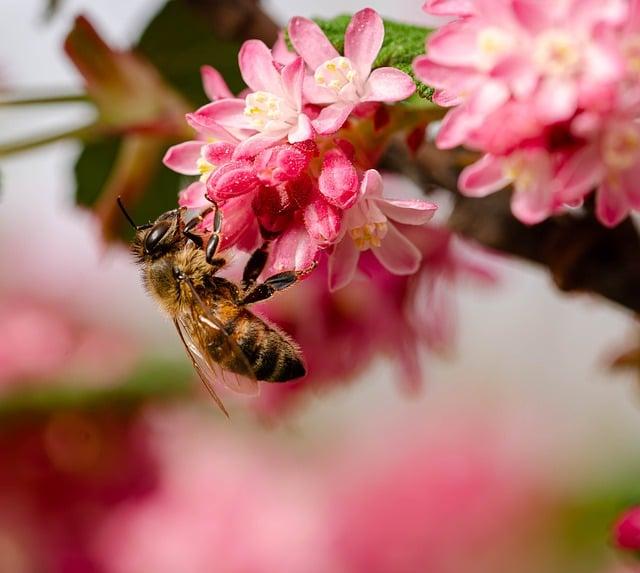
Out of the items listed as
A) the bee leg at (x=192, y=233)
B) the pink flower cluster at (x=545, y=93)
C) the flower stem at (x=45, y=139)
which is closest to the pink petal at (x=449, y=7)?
the pink flower cluster at (x=545, y=93)

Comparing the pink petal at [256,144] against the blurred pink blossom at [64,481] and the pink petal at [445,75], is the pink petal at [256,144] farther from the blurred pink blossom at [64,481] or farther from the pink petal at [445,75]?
the blurred pink blossom at [64,481]

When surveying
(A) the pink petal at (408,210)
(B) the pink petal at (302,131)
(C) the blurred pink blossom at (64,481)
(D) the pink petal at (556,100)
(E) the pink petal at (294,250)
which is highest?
(D) the pink petal at (556,100)

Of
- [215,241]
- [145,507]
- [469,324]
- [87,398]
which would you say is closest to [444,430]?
[469,324]

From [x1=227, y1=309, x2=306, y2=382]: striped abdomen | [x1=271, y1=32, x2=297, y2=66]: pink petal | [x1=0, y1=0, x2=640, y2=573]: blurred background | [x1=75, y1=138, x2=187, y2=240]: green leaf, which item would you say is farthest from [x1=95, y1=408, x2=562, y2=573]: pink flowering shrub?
[x1=271, y1=32, x2=297, y2=66]: pink petal

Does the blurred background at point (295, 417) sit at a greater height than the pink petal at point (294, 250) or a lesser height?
lesser

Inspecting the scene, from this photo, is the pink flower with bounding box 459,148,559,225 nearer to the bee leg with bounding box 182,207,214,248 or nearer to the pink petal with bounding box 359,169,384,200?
the pink petal with bounding box 359,169,384,200

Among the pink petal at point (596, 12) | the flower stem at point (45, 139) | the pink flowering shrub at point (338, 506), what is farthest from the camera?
the pink flowering shrub at point (338, 506)

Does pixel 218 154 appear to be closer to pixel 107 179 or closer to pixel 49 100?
pixel 49 100

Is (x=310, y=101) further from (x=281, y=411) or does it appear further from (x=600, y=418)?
(x=600, y=418)
